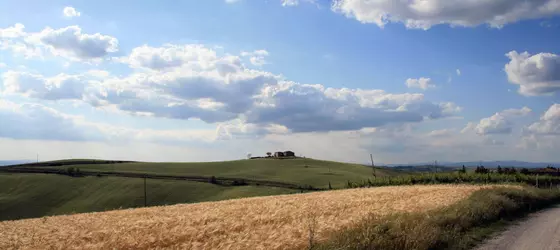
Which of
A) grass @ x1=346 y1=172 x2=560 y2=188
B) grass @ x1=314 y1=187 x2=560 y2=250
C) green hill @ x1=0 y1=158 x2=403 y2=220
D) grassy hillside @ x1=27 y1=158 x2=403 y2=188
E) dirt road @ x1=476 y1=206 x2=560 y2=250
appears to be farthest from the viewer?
grassy hillside @ x1=27 y1=158 x2=403 y2=188

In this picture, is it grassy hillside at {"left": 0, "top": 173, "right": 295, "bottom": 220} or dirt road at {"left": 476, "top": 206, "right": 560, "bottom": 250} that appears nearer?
dirt road at {"left": 476, "top": 206, "right": 560, "bottom": 250}

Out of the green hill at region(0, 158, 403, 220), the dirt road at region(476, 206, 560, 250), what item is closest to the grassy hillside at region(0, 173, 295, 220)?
the green hill at region(0, 158, 403, 220)

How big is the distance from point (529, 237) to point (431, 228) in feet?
16.3

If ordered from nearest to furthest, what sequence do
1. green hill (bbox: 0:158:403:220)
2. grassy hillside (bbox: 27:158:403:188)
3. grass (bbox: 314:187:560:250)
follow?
grass (bbox: 314:187:560:250) < green hill (bbox: 0:158:403:220) < grassy hillside (bbox: 27:158:403:188)

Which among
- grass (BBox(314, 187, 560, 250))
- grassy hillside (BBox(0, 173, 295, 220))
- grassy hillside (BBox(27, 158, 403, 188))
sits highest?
grass (BBox(314, 187, 560, 250))

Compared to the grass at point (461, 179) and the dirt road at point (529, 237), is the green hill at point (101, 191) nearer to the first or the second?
the grass at point (461, 179)

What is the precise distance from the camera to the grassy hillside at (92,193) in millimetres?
90688

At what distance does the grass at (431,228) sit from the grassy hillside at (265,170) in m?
86.5

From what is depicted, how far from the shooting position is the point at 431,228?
14.8m

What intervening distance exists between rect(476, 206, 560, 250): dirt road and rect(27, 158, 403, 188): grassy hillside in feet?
289

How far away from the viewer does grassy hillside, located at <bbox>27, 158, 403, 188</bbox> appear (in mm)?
119562

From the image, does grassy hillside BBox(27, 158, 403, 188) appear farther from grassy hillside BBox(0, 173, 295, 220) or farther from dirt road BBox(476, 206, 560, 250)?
dirt road BBox(476, 206, 560, 250)

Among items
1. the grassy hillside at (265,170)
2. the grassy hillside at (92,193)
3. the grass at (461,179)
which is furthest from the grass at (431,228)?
the grassy hillside at (265,170)

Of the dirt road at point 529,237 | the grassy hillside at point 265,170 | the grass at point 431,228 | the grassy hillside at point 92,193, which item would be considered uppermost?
the grass at point 431,228
